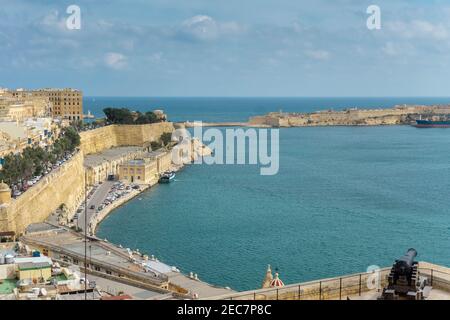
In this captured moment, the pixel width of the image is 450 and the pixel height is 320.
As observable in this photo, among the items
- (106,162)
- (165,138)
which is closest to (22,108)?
(106,162)

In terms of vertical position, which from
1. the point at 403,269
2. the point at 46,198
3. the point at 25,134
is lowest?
the point at 46,198

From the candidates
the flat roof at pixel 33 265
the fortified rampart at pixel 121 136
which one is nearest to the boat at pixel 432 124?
the fortified rampart at pixel 121 136

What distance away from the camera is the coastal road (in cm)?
1727

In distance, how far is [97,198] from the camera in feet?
68.1

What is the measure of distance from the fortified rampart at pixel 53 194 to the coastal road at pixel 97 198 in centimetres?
41

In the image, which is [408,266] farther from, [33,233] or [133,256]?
[33,233]

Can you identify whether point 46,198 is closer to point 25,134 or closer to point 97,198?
point 97,198

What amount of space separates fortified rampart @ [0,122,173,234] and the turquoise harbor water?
1387 mm

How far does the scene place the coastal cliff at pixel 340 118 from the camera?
61.5 meters

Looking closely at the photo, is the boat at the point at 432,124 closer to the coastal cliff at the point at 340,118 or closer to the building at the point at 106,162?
the coastal cliff at the point at 340,118

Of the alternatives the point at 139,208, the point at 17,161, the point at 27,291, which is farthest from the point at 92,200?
the point at 27,291

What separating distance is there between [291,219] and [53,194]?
20.1 feet

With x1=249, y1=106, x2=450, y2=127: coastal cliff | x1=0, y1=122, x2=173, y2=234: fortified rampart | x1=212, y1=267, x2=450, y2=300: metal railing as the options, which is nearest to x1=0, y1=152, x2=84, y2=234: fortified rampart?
x1=0, y1=122, x2=173, y2=234: fortified rampart

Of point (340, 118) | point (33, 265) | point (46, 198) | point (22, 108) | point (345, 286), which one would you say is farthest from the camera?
point (340, 118)
